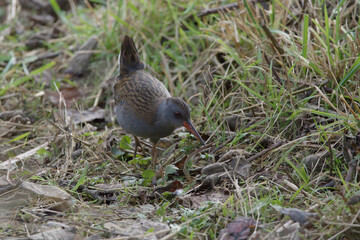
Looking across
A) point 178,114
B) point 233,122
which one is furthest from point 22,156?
point 233,122

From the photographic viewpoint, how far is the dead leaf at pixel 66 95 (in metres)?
6.36

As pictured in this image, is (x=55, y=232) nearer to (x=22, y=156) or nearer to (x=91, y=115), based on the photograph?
(x=22, y=156)

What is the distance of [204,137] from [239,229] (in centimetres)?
175

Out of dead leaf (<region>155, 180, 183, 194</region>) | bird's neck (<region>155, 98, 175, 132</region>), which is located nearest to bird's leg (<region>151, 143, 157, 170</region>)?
bird's neck (<region>155, 98, 175, 132</region>)

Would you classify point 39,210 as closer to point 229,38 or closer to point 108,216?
point 108,216

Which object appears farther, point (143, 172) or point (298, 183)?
point (143, 172)

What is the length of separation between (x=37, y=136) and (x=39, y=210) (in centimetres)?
202

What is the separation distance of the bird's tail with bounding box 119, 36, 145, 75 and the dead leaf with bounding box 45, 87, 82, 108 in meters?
1.18

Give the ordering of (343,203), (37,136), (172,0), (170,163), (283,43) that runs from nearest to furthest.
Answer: (343,203) < (170,163) < (283,43) < (37,136) < (172,0)

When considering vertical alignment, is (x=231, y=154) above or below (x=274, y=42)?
below

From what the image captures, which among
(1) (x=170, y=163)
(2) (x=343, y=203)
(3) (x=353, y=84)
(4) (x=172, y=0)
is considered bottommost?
(1) (x=170, y=163)

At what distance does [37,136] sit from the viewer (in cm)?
563

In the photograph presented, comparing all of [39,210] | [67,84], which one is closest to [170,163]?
[39,210]

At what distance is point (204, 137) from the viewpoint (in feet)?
16.4
